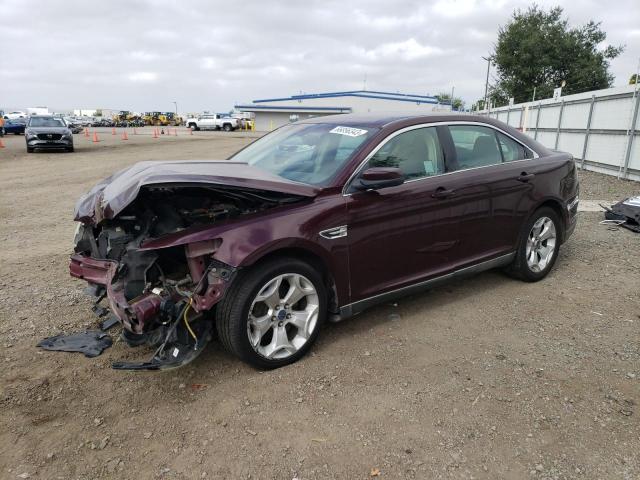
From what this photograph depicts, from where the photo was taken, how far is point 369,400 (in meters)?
3.03

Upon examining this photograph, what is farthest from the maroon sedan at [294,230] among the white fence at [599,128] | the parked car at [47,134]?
the parked car at [47,134]

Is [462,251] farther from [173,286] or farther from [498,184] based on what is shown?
[173,286]

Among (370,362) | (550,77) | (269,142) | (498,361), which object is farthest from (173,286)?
(550,77)

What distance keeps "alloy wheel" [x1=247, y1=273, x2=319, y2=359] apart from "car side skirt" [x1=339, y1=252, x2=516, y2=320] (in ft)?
1.01

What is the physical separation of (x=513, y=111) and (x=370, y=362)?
20.9 meters

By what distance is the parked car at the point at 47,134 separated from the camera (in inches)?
810

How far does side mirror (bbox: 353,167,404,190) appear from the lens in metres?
3.38

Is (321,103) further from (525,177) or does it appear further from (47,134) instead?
(525,177)

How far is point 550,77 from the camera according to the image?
47531 mm

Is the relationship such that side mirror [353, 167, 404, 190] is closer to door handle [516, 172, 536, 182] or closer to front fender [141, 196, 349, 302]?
front fender [141, 196, 349, 302]

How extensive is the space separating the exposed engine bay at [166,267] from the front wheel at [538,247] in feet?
8.58

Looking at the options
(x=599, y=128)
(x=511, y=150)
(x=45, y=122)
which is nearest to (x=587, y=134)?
(x=599, y=128)

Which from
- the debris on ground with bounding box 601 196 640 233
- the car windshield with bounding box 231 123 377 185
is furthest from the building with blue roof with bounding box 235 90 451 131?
the car windshield with bounding box 231 123 377 185

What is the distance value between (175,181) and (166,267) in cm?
83
